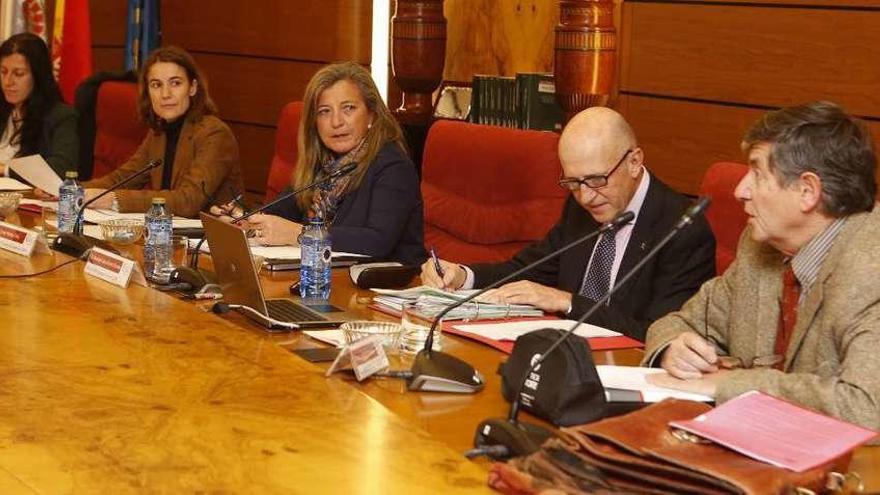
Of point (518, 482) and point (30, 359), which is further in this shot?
point (30, 359)

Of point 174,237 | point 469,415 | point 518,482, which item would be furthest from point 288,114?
point 518,482

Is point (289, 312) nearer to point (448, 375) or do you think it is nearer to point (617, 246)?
point (448, 375)

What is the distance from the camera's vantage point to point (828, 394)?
210 centimetres

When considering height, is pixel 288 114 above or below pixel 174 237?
above

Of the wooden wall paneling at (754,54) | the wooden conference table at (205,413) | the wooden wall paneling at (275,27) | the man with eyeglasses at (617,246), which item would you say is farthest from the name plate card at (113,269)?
the wooden wall paneling at (275,27)

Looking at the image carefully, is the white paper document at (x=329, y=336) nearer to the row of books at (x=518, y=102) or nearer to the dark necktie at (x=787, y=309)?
the dark necktie at (x=787, y=309)

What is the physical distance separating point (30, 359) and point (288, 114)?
7.92 ft

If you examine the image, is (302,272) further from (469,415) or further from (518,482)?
(518,482)

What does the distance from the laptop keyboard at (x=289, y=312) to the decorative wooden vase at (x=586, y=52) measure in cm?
200

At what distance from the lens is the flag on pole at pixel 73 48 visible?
7.04m

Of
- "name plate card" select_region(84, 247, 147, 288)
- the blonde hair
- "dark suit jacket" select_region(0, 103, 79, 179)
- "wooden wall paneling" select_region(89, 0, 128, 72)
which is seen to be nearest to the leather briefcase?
"name plate card" select_region(84, 247, 147, 288)

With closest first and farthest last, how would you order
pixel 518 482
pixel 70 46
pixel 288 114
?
1. pixel 518 482
2. pixel 288 114
3. pixel 70 46

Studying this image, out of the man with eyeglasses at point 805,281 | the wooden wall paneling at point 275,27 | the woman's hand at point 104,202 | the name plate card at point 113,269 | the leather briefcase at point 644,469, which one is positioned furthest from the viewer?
the wooden wall paneling at point 275,27

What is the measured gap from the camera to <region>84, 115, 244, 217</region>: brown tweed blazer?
467 cm
